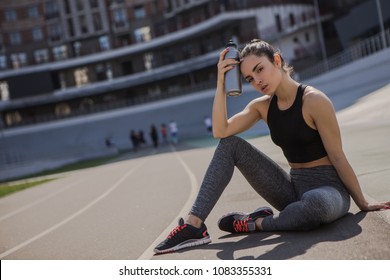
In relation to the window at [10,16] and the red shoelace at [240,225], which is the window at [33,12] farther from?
the red shoelace at [240,225]

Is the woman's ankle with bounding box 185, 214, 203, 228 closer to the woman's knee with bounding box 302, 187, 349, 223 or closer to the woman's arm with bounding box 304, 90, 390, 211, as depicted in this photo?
the woman's knee with bounding box 302, 187, 349, 223

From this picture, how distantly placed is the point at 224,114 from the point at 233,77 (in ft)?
1.26

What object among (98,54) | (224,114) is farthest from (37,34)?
(224,114)

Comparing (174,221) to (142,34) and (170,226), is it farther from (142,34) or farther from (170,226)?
(142,34)

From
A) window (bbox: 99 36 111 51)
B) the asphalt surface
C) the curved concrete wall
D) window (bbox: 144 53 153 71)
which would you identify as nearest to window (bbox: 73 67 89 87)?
window (bbox: 99 36 111 51)

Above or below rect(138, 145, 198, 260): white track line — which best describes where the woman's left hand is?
above

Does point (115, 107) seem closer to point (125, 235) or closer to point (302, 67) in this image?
point (302, 67)

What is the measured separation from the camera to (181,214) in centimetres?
601

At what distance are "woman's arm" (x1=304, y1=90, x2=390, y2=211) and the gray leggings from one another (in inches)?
4.1

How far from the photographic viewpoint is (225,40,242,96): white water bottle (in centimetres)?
382

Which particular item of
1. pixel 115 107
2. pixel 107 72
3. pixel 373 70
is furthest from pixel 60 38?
pixel 373 70

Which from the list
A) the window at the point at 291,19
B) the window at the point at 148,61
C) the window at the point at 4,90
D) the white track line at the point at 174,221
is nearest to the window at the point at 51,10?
the window at the point at 4,90

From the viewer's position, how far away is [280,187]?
4168 millimetres

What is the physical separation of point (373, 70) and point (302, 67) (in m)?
15.0
